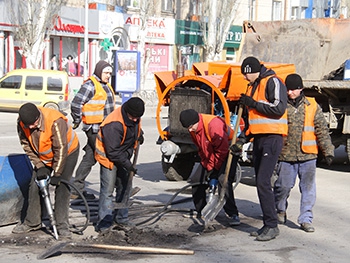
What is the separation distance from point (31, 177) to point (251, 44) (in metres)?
6.72

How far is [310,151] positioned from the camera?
743 cm

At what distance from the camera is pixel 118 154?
22.7 feet

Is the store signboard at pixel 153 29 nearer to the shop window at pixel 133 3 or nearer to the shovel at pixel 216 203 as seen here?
the shop window at pixel 133 3

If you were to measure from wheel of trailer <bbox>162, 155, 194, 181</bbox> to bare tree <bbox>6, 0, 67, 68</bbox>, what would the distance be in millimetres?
17943

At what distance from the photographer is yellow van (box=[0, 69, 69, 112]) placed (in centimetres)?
2188

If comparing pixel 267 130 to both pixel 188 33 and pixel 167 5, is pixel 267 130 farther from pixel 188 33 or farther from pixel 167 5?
pixel 188 33

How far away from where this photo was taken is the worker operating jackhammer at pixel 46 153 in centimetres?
681

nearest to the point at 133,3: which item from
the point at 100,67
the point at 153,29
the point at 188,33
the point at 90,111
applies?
the point at 153,29

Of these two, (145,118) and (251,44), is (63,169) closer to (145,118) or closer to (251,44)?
(251,44)

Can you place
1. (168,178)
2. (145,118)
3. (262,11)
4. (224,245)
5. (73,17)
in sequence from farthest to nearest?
(262,11), (73,17), (145,118), (168,178), (224,245)

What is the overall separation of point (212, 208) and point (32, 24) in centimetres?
2151

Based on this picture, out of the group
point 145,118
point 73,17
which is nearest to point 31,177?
point 145,118

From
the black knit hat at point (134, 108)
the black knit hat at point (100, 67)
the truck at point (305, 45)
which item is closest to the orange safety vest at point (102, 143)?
the black knit hat at point (134, 108)

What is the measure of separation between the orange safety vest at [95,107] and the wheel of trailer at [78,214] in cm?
102
